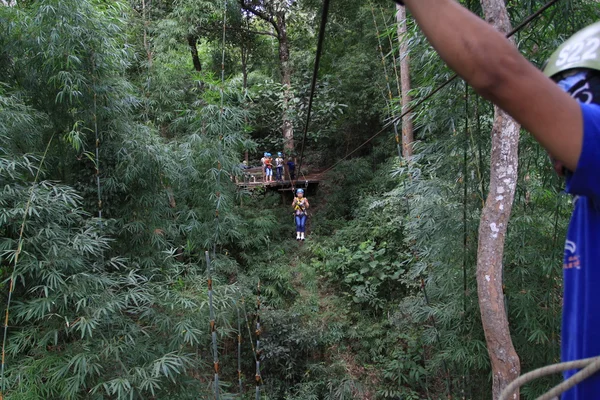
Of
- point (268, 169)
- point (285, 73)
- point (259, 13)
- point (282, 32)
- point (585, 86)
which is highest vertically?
point (259, 13)

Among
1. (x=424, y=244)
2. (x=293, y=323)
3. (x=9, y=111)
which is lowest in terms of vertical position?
(x=293, y=323)

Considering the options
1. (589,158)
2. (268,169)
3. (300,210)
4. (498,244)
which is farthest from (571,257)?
(268,169)

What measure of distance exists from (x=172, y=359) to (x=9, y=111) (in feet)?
5.98

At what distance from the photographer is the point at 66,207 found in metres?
2.46

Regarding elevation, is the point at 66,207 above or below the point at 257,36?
below

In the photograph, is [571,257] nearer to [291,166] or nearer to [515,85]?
[515,85]

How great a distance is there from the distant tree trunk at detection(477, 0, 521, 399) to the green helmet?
1.69 m

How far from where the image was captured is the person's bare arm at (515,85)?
1.42 ft

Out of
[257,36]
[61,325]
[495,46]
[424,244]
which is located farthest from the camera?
[257,36]

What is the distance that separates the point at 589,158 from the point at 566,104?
2.5 inches

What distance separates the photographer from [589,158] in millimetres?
428

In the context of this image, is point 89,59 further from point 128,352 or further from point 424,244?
point 424,244

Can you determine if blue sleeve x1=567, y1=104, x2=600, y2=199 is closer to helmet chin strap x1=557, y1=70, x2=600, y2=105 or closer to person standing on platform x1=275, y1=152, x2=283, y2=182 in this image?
helmet chin strap x1=557, y1=70, x2=600, y2=105

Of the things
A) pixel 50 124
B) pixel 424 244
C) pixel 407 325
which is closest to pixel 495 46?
pixel 424 244
